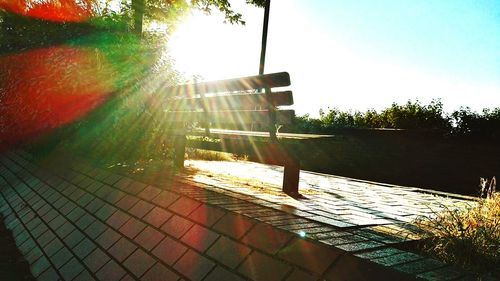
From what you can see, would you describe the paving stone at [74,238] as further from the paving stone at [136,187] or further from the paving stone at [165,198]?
the paving stone at [165,198]

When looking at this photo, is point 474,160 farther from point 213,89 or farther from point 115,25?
point 115,25

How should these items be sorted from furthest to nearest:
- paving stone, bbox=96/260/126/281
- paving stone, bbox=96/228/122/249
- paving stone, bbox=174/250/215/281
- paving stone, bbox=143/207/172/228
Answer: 1. paving stone, bbox=96/228/122/249
2. paving stone, bbox=143/207/172/228
3. paving stone, bbox=96/260/126/281
4. paving stone, bbox=174/250/215/281

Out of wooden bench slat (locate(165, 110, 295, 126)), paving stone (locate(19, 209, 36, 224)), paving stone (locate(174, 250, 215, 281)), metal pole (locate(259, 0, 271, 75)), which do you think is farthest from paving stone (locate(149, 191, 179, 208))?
metal pole (locate(259, 0, 271, 75))

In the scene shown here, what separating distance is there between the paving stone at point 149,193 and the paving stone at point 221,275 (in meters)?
1.24

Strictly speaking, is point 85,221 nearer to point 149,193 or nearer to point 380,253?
point 149,193

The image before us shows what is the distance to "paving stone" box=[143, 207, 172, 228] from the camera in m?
2.80

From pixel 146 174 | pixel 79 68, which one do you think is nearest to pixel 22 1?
pixel 79 68

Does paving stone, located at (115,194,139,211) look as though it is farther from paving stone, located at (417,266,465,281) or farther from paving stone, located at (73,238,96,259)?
paving stone, located at (417,266,465,281)

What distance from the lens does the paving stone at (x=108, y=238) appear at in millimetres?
2914

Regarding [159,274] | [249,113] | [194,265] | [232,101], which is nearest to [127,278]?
[159,274]

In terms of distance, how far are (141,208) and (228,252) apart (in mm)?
1216

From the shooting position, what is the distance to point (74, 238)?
3264 millimetres

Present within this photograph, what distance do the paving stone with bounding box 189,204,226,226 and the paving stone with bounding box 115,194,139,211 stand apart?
0.83m

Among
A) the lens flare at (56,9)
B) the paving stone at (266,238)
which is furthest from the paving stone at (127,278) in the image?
the lens flare at (56,9)
